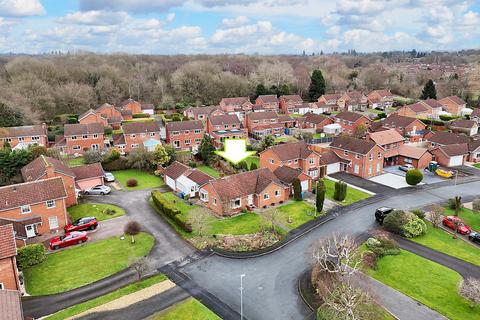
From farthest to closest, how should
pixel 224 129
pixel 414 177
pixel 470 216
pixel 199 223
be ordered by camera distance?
1. pixel 224 129
2. pixel 414 177
3. pixel 470 216
4. pixel 199 223

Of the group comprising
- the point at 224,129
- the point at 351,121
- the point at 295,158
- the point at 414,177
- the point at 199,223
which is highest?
the point at 351,121

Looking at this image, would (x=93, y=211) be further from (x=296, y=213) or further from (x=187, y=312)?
(x=296, y=213)

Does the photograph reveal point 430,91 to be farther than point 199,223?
Yes

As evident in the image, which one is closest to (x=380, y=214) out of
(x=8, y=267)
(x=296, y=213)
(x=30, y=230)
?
(x=296, y=213)

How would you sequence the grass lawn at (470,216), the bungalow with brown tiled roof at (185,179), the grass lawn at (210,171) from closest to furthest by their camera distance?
the grass lawn at (470,216) → the bungalow with brown tiled roof at (185,179) → the grass lawn at (210,171)

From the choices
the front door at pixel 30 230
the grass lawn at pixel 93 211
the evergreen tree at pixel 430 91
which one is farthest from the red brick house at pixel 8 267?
the evergreen tree at pixel 430 91

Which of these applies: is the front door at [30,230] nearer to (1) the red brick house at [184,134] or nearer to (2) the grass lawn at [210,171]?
(2) the grass lawn at [210,171]

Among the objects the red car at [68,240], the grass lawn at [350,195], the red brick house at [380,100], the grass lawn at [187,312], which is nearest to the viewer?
the grass lawn at [187,312]
